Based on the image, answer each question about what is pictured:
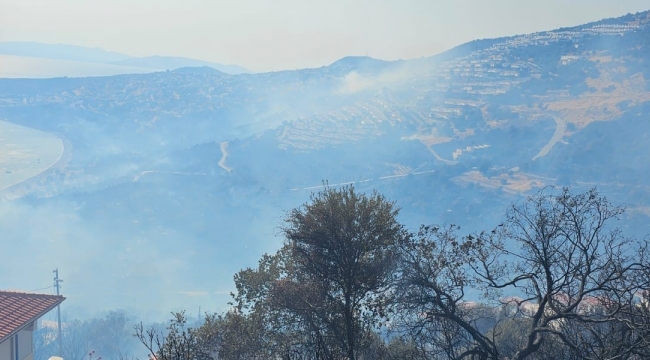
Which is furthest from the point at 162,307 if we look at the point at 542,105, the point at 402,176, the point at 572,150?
the point at 542,105

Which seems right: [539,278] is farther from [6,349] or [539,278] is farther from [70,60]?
[70,60]

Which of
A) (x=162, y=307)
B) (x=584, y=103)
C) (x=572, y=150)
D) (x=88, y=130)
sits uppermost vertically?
(x=88, y=130)

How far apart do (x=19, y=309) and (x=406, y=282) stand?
25.9ft

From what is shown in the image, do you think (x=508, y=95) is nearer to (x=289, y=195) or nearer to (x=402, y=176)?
(x=402, y=176)

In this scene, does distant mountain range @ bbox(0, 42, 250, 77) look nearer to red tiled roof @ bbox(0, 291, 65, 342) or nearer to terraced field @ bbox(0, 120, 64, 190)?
terraced field @ bbox(0, 120, 64, 190)

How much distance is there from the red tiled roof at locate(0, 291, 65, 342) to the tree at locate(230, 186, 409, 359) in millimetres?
5139

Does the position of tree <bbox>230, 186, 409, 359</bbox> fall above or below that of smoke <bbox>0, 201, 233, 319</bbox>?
below

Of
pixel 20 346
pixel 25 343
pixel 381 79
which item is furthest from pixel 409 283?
pixel 381 79

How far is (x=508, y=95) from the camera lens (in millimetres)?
88312

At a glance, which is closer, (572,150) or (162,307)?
(162,307)

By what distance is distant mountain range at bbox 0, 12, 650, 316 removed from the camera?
65.1 m

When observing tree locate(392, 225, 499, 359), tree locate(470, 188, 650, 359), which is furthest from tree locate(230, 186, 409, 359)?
tree locate(470, 188, 650, 359)

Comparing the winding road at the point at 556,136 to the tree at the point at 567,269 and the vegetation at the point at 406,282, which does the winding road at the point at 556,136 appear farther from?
the tree at the point at 567,269

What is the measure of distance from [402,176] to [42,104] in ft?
195
